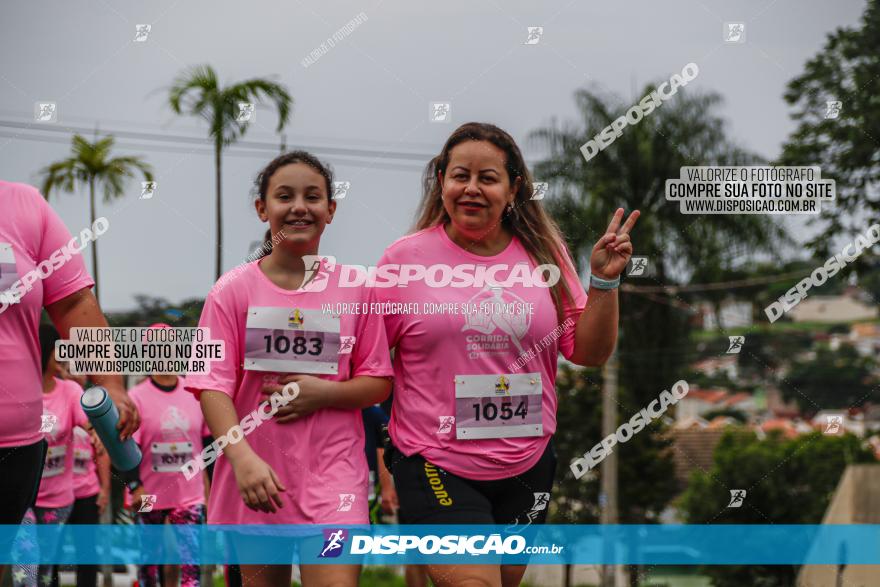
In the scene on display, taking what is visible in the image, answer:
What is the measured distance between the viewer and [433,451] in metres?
4.02

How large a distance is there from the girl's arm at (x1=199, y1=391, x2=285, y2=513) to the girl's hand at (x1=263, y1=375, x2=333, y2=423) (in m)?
0.19

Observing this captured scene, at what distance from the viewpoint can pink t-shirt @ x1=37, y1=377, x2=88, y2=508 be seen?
22.0ft

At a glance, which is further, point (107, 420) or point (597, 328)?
point (597, 328)

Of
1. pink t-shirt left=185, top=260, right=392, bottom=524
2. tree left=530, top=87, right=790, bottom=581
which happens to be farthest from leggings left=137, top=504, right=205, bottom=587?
tree left=530, top=87, right=790, bottom=581

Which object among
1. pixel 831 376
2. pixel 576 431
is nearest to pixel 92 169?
pixel 576 431

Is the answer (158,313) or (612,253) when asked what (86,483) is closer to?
(158,313)

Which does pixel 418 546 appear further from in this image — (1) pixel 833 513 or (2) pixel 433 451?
(1) pixel 833 513

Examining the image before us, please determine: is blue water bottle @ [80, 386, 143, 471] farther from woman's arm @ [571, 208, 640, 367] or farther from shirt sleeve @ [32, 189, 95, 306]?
woman's arm @ [571, 208, 640, 367]

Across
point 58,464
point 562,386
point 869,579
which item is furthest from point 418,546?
point 562,386

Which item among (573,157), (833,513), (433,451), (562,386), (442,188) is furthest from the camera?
(562,386)

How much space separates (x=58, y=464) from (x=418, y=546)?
11.4 ft

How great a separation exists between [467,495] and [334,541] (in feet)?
1.66

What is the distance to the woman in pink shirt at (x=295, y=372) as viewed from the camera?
407 cm

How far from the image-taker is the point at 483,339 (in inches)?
163
